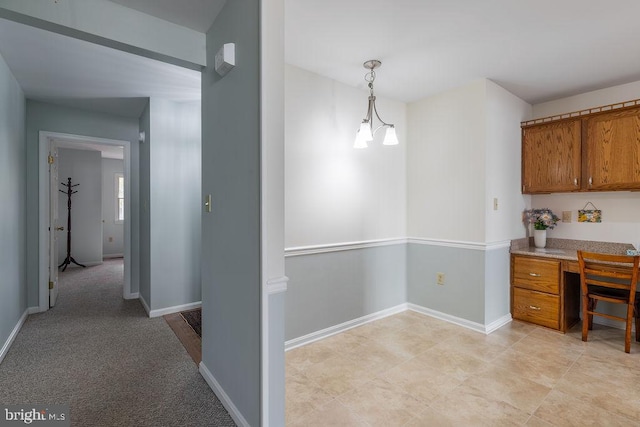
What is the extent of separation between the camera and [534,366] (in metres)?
2.33

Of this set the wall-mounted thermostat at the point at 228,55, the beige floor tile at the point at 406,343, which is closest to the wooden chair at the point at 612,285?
the beige floor tile at the point at 406,343

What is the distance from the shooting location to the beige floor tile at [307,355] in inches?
94.3

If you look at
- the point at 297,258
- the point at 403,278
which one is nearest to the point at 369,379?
the point at 297,258

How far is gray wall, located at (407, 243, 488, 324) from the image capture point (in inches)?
119

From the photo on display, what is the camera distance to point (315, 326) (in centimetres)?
280

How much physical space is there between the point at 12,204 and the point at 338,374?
3235 mm

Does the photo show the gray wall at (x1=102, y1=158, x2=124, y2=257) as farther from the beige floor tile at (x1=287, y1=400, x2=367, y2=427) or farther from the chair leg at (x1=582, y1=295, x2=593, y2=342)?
the chair leg at (x1=582, y1=295, x2=593, y2=342)

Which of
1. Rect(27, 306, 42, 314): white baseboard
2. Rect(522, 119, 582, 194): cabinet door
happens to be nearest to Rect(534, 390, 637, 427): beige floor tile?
Rect(522, 119, 582, 194): cabinet door

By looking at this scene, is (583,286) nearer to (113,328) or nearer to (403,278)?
(403,278)

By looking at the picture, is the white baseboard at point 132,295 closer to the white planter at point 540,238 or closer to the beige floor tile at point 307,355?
the beige floor tile at point 307,355

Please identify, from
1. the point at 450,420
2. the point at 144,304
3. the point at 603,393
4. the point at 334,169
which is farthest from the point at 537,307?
the point at 144,304

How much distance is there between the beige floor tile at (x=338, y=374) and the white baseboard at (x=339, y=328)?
1.07 ft

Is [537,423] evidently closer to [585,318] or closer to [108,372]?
[585,318]

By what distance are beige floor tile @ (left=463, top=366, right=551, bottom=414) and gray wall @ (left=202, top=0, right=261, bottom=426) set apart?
1.51 m
